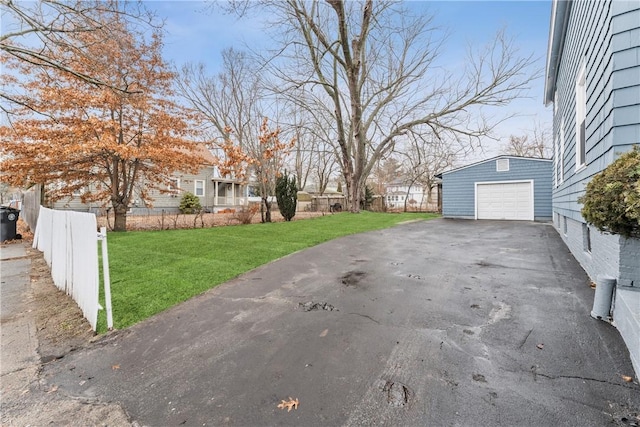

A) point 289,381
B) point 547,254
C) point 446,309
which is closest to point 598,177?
point 446,309

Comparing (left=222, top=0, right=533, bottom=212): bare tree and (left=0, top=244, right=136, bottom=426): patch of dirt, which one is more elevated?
(left=222, top=0, right=533, bottom=212): bare tree

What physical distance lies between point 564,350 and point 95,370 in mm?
4070

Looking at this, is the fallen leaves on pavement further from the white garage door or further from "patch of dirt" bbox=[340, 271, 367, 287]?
the white garage door

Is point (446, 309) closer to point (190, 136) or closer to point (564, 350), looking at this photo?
point (564, 350)

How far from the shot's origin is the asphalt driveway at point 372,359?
1980mm

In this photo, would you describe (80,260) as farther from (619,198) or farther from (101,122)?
(101,122)

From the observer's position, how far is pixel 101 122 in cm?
949

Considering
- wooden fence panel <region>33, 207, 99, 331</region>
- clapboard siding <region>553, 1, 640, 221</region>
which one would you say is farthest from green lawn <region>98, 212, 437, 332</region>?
clapboard siding <region>553, 1, 640, 221</region>

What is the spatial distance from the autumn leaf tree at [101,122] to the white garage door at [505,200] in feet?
48.9

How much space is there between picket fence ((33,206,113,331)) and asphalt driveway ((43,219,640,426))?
60cm

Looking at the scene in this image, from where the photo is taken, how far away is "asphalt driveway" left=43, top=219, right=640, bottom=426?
6.50 ft

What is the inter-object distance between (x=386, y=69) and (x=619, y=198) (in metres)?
19.0

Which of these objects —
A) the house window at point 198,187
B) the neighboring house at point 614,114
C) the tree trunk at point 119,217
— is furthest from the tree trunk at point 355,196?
the neighboring house at point 614,114

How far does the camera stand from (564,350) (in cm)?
262
